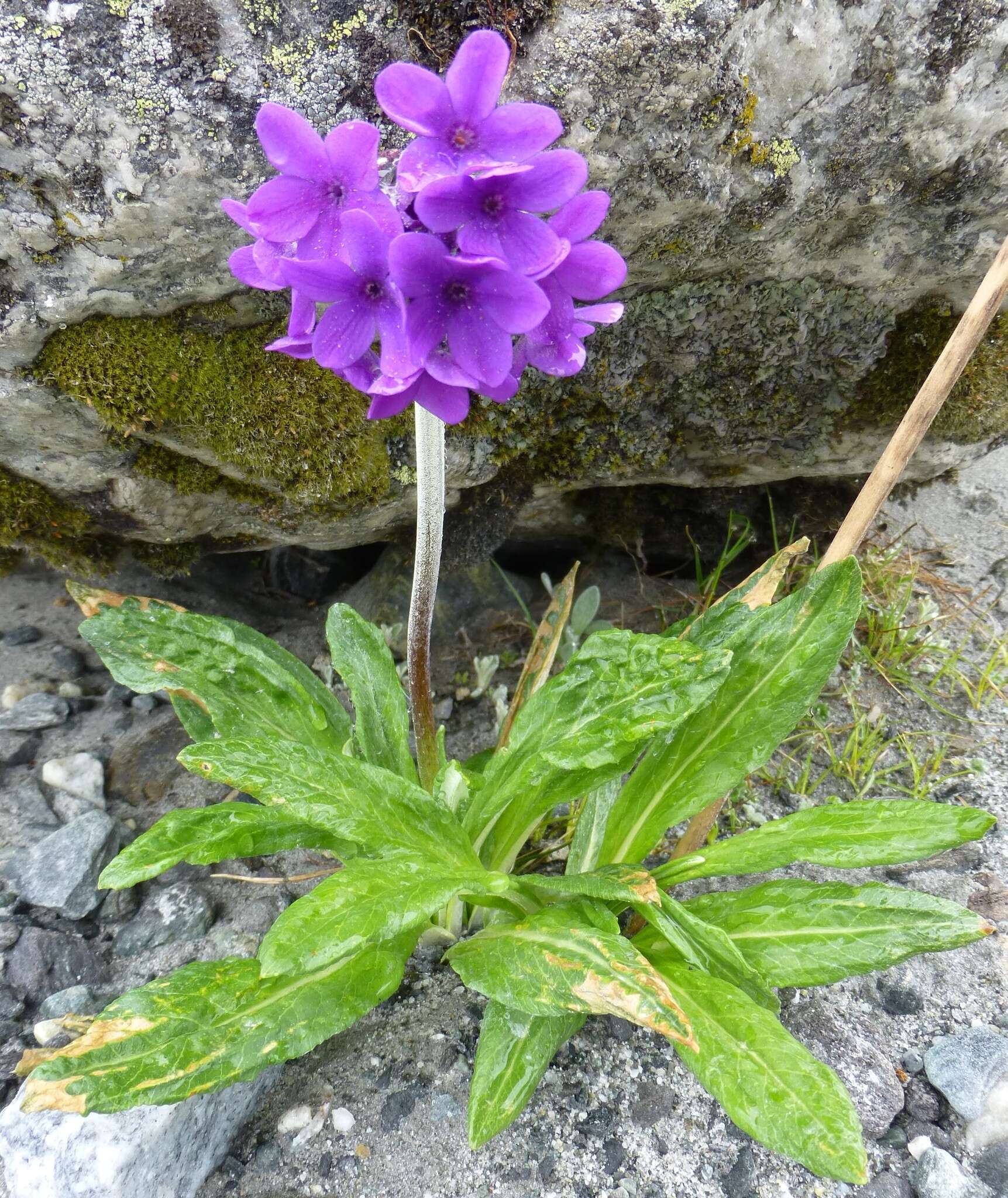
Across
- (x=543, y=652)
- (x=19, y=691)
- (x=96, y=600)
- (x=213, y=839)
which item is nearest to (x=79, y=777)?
(x=19, y=691)

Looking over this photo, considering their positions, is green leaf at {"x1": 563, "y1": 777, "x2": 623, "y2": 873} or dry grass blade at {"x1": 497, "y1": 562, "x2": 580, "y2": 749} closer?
green leaf at {"x1": 563, "y1": 777, "x2": 623, "y2": 873}

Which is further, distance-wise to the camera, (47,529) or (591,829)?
(47,529)

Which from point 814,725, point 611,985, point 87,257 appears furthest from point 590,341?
point 611,985

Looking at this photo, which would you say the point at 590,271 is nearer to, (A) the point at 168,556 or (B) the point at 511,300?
(B) the point at 511,300

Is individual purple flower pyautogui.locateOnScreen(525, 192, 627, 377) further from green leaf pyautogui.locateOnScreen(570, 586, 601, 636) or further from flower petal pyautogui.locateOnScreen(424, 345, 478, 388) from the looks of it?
green leaf pyautogui.locateOnScreen(570, 586, 601, 636)

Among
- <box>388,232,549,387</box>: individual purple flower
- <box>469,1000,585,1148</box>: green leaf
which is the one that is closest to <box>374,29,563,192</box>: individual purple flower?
<box>388,232,549,387</box>: individual purple flower

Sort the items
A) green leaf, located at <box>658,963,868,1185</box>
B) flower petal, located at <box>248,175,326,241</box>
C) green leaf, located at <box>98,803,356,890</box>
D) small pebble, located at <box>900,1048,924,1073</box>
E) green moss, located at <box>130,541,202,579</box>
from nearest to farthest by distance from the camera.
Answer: flower petal, located at <box>248,175,326,241</box>, green leaf, located at <box>658,963,868,1185</box>, green leaf, located at <box>98,803,356,890</box>, small pebble, located at <box>900,1048,924,1073</box>, green moss, located at <box>130,541,202,579</box>

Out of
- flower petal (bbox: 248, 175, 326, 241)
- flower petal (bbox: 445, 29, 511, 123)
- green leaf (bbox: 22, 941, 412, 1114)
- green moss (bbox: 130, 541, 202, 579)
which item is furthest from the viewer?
green moss (bbox: 130, 541, 202, 579)
